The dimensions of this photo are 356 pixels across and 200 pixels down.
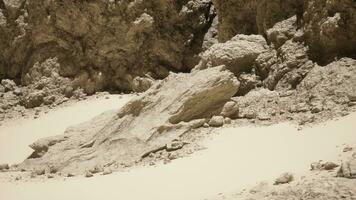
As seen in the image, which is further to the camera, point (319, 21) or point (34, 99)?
point (34, 99)

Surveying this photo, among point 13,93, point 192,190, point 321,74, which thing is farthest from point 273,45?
point 13,93

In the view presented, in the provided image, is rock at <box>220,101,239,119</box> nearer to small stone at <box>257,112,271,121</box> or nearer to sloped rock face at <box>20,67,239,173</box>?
sloped rock face at <box>20,67,239,173</box>

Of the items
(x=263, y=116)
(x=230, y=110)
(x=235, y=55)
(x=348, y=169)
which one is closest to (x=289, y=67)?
(x=235, y=55)

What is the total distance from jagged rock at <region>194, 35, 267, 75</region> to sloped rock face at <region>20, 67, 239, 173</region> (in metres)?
0.84

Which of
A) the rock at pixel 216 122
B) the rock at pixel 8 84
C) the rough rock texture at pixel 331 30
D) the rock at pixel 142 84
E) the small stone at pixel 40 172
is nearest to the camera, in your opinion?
the rock at pixel 216 122

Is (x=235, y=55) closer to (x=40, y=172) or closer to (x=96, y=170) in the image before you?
(x=96, y=170)

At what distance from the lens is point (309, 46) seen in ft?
29.3

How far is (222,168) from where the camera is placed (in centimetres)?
645

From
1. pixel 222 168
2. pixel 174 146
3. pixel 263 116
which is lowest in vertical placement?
pixel 222 168

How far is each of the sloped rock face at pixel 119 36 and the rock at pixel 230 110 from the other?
554 cm

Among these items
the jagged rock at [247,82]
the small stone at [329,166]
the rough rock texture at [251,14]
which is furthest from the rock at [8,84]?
the small stone at [329,166]

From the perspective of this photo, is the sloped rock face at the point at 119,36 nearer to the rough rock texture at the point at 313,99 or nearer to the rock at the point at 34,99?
the rock at the point at 34,99

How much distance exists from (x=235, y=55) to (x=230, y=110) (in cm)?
158

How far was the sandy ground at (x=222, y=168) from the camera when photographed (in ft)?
19.4
